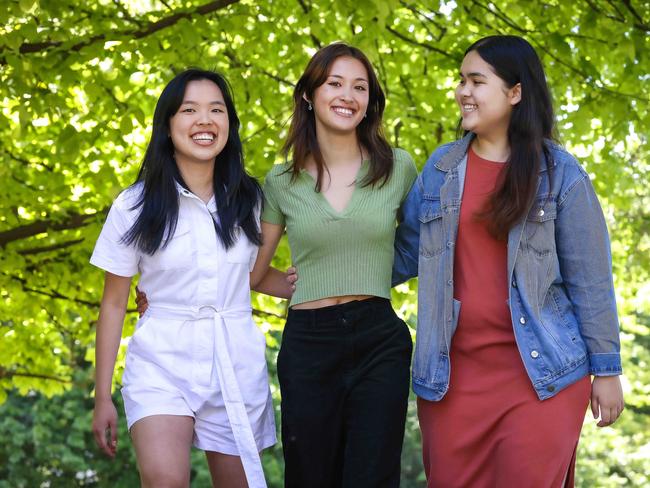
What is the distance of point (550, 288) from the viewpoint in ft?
12.8

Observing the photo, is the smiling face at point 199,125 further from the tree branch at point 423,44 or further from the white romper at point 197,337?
the tree branch at point 423,44

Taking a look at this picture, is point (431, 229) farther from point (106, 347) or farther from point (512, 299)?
point (106, 347)

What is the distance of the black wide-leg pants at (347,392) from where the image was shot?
3887 mm

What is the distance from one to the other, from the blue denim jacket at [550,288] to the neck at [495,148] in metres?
0.14

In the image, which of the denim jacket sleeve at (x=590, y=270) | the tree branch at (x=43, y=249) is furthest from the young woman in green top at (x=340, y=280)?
the tree branch at (x=43, y=249)

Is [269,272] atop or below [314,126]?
below

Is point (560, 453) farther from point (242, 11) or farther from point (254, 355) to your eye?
point (242, 11)

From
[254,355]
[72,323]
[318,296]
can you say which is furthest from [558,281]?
[72,323]

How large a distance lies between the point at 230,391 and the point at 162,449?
0.35 metres

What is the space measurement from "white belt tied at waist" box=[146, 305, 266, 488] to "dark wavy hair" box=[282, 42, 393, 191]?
2.08 ft

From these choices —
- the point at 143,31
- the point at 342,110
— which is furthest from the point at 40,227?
the point at 342,110

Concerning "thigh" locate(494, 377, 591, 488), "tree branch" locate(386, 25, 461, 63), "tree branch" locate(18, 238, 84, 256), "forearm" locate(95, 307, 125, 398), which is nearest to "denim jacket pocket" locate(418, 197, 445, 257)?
"thigh" locate(494, 377, 591, 488)

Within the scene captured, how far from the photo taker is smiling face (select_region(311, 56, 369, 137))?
13.7ft

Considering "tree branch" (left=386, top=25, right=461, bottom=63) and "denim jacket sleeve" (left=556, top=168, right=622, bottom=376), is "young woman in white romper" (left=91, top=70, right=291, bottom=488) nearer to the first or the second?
"denim jacket sleeve" (left=556, top=168, right=622, bottom=376)
